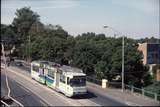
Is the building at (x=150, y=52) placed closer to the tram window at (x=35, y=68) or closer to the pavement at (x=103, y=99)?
the tram window at (x=35, y=68)

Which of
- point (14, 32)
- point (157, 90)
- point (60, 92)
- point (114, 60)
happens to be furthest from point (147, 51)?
point (14, 32)

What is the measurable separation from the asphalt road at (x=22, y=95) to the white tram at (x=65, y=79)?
9.10 ft

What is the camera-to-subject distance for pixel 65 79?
45094mm

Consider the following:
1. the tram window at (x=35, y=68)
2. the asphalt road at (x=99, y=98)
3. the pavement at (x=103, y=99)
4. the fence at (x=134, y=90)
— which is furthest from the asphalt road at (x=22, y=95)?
the fence at (x=134, y=90)

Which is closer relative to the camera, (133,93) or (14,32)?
(133,93)

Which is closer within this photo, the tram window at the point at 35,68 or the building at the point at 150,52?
the tram window at the point at 35,68

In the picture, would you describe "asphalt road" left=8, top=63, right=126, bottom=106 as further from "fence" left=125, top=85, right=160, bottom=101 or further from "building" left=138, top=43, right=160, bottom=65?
"building" left=138, top=43, right=160, bottom=65

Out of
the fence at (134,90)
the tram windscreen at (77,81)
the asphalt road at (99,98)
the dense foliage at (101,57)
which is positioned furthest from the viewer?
the dense foliage at (101,57)

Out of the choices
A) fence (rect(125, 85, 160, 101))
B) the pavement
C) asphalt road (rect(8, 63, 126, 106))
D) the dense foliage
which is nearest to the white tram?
the pavement

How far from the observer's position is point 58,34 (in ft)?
372

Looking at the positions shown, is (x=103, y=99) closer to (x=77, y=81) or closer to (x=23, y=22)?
(x=77, y=81)

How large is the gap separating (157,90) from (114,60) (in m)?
10.5

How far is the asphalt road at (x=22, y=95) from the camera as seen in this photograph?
144ft

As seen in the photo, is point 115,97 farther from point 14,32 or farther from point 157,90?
point 14,32
